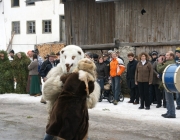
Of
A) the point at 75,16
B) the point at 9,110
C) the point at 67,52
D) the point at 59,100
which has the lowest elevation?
the point at 9,110

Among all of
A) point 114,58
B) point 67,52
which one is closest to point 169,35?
point 114,58

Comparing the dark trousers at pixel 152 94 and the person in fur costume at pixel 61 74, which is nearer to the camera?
the person in fur costume at pixel 61 74

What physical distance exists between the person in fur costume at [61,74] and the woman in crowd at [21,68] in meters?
10.3

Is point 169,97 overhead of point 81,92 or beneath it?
beneath

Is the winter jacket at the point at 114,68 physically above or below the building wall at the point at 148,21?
below

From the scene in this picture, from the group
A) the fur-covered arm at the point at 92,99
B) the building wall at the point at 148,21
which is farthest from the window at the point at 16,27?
the fur-covered arm at the point at 92,99

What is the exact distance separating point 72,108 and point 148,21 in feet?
39.8

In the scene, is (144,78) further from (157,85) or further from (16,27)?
(16,27)

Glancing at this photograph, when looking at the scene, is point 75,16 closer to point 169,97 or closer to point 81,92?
point 169,97

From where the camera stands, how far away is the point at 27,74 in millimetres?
16969

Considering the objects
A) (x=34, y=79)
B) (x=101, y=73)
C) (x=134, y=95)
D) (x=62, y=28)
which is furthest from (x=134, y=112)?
(x=62, y=28)

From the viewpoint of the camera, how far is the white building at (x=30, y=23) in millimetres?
36844

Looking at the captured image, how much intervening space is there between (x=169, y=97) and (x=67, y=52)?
16.3 ft

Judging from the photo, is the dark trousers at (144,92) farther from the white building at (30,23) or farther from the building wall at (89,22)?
the white building at (30,23)
